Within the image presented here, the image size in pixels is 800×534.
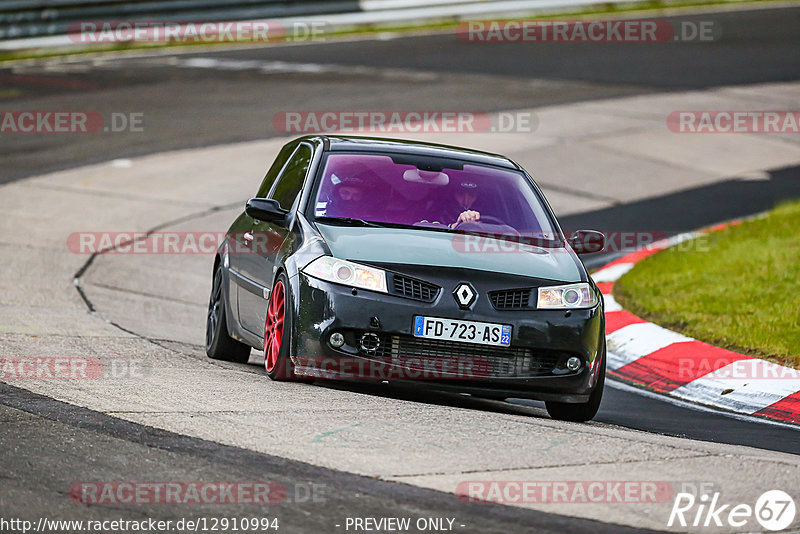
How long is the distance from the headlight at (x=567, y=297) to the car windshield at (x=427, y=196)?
752mm

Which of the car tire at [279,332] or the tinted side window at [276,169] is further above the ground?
the tinted side window at [276,169]

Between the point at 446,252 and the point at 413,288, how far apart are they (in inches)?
17.3

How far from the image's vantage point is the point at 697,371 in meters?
9.48

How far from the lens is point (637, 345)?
34.0ft

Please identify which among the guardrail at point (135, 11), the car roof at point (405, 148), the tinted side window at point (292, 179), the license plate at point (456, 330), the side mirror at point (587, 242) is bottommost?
the license plate at point (456, 330)

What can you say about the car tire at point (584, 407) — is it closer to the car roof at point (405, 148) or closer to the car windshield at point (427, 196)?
the car windshield at point (427, 196)

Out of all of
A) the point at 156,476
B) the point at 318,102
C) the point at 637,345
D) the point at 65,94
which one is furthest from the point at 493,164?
the point at 65,94

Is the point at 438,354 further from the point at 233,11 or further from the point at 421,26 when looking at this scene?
the point at 421,26

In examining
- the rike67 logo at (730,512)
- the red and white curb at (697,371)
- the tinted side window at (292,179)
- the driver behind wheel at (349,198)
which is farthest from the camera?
the tinted side window at (292,179)

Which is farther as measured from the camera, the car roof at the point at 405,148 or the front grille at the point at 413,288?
the car roof at the point at 405,148

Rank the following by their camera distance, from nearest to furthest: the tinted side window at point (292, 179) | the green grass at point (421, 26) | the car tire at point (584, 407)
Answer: the car tire at point (584, 407) → the tinted side window at point (292, 179) → the green grass at point (421, 26)

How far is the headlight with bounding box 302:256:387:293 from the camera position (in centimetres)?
747

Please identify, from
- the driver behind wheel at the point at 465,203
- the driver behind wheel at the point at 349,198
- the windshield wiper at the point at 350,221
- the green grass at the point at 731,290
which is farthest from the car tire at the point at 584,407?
the green grass at the point at 731,290

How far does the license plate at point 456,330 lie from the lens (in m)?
7.39
